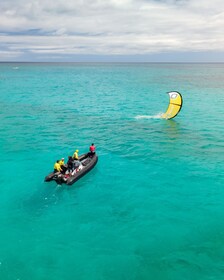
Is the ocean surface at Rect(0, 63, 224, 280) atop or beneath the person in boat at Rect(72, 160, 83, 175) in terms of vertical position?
beneath

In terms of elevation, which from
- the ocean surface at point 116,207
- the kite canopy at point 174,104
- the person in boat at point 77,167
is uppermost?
the kite canopy at point 174,104

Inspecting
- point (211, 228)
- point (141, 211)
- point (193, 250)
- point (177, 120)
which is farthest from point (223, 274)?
point (177, 120)

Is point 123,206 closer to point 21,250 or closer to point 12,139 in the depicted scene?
point 21,250

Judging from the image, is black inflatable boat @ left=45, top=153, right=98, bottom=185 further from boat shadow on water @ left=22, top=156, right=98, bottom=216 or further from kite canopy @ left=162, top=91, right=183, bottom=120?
kite canopy @ left=162, top=91, right=183, bottom=120

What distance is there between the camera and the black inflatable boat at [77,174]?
76.7 ft

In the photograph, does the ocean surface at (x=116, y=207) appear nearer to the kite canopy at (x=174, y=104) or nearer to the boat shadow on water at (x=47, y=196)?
the boat shadow on water at (x=47, y=196)

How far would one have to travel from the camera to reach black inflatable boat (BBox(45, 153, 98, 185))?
76.7 feet

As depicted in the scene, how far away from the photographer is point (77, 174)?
24734mm

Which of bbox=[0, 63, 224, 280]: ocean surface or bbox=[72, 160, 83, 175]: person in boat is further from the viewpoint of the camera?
bbox=[72, 160, 83, 175]: person in boat

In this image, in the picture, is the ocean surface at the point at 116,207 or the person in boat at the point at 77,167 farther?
the person in boat at the point at 77,167

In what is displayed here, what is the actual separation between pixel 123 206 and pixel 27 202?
7.14 m

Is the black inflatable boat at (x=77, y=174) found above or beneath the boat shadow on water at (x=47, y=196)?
above

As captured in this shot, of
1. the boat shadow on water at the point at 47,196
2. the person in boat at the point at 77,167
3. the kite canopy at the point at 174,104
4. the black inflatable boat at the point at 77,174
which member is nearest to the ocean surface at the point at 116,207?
the boat shadow on water at the point at 47,196

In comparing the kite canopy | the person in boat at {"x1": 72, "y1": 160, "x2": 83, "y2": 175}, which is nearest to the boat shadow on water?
the person in boat at {"x1": 72, "y1": 160, "x2": 83, "y2": 175}
